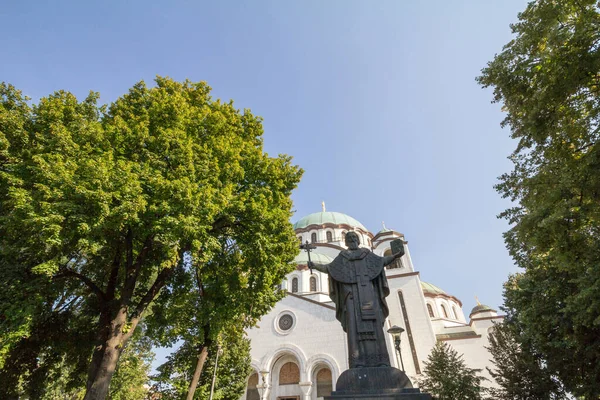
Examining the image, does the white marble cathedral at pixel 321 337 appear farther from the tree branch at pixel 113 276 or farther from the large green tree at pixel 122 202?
the tree branch at pixel 113 276

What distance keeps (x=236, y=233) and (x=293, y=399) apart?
1656cm

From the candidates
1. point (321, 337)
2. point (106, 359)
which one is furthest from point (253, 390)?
point (106, 359)

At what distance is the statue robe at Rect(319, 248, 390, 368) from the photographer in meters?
4.57

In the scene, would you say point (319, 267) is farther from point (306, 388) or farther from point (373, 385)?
point (306, 388)

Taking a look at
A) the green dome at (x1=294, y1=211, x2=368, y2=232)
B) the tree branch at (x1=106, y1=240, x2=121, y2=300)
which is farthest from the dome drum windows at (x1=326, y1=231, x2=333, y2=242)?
the tree branch at (x1=106, y1=240, x2=121, y2=300)

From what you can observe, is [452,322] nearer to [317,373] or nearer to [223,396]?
[317,373]

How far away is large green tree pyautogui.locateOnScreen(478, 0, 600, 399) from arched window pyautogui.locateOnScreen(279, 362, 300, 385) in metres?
18.1

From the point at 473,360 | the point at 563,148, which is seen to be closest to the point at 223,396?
the point at 563,148

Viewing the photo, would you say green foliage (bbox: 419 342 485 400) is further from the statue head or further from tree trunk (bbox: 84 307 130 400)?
tree trunk (bbox: 84 307 130 400)

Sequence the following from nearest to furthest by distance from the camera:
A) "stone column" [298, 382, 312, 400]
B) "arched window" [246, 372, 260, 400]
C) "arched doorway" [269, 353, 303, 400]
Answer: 1. "stone column" [298, 382, 312, 400]
2. "arched doorway" [269, 353, 303, 400]
3. "arched window" [246, 372, 260, 400]

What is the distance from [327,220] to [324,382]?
18081mm

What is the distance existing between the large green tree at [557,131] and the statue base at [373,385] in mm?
5040

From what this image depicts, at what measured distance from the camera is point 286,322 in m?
23.7

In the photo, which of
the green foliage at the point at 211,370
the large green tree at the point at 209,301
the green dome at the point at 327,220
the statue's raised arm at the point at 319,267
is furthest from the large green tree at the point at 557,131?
the green dome at the point at 327,220
